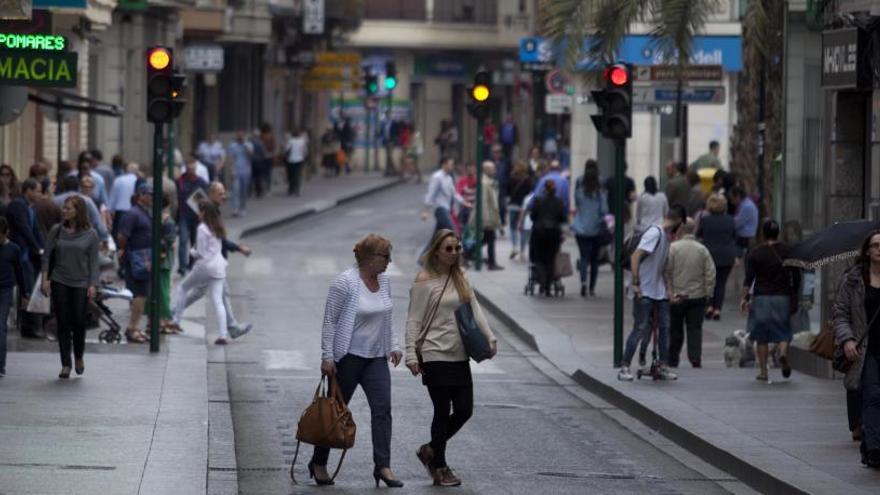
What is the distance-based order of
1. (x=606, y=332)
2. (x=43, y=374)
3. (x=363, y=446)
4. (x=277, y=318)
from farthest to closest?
(x=277, y=318) → (x=606, y=332) → (x=43, y=374) → (x=363, y=446)

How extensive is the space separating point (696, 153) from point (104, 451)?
31.0m

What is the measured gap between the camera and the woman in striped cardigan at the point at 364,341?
1348cm

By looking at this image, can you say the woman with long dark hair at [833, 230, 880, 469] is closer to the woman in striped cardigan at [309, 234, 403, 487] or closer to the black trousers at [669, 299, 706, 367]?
the woman in striped cardigan at [309, 234, 403, 487]

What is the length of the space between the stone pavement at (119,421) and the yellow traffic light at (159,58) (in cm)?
293

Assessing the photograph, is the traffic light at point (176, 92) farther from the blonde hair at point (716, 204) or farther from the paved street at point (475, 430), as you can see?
the blonde hair at point (716, 204)

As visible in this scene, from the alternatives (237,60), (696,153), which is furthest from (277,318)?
(237,60)

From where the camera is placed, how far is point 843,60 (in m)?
19.3

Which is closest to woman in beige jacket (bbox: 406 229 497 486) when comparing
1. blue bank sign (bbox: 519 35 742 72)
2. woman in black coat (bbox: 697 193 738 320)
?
woman in black coat (bbox: 697 193 738 320)

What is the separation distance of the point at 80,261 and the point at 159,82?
3032mm

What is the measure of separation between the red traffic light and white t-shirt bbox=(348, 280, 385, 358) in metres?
7.65

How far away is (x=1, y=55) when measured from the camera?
20.2 m

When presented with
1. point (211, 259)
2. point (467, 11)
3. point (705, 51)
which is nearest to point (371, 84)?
point (467, 11)

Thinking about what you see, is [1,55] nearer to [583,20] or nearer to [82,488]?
[583,20]

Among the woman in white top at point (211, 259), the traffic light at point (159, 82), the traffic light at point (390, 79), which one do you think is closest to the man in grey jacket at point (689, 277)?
the woman in white top at point (211, 259)
